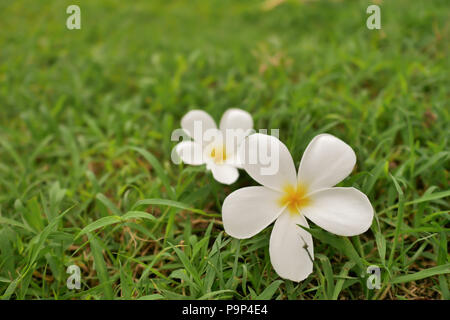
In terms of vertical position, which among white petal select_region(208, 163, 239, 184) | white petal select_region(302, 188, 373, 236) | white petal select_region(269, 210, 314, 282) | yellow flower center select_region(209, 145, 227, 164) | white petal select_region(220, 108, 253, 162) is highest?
white petal select_region(220, 108, 253, 162)

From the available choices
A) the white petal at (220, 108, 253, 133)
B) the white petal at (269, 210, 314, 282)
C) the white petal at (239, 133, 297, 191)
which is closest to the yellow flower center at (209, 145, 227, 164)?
the white petal at (220, 108, 253, 133)

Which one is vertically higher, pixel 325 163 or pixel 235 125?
pixel 235 125

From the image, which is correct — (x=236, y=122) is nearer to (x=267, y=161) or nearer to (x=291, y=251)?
(x=267, y=161)

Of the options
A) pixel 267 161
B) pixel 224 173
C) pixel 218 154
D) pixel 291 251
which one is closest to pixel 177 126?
pixel 218 154

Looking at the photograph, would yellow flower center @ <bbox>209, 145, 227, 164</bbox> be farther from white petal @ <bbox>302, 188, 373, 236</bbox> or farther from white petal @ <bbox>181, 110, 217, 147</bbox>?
white petal @ <bbox>302, 188, 373, 236</bbox>

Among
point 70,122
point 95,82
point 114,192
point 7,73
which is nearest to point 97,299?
point 114,192

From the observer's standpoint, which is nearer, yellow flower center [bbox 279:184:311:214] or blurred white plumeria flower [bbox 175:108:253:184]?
yellow flower center [bbox 279:184:311:214]

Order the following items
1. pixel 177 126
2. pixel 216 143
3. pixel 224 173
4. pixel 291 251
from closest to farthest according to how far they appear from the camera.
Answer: pixel 291 251
pixel 224 173
pixel 216 143
pixel 177 126
